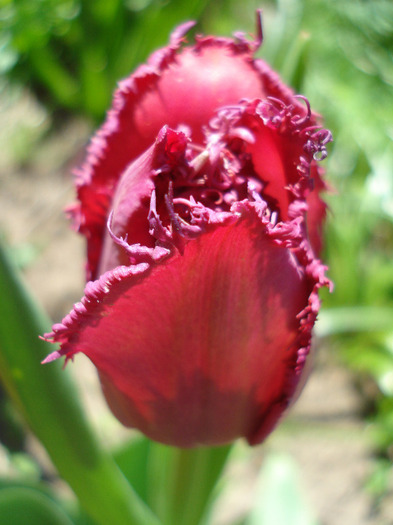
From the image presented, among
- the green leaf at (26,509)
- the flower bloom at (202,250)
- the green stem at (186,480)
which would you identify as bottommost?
the green stem at (186,480)

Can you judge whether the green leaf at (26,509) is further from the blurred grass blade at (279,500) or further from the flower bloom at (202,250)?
the blurred grass blade at (279,500)

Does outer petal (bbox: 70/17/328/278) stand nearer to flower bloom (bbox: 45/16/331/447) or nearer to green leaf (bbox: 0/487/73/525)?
flower bloom (bbox: 45/16/331/447)

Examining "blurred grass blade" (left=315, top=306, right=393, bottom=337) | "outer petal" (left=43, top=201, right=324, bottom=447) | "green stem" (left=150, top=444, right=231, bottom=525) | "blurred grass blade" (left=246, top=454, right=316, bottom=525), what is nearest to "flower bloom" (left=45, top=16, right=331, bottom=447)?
"outer petal" (left=43, top=201, right=324, bottom=447)

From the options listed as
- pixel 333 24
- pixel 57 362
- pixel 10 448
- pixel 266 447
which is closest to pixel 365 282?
pixel 266 447

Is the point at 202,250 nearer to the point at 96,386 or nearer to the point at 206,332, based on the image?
the point at 206,332

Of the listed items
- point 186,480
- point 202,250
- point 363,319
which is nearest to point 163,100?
point 202,250

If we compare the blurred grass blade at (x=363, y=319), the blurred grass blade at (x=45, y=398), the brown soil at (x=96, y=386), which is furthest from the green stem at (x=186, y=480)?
the blurred grass blade at (x=363, y=319)
